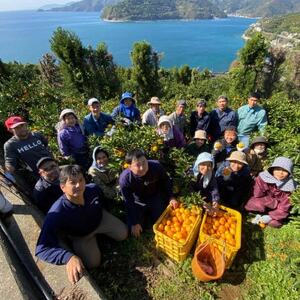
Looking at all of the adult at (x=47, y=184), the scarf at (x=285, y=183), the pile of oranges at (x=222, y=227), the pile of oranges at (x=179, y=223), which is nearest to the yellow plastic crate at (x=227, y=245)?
the pile of oranges at (x=222, y=227)

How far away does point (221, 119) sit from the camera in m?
6.50

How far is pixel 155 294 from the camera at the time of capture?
3680 mm

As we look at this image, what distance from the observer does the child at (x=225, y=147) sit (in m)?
5.47

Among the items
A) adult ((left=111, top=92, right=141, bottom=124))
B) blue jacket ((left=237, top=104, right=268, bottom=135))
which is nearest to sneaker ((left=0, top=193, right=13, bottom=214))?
adult ((left=111, top=92, right=141, bottom=124))

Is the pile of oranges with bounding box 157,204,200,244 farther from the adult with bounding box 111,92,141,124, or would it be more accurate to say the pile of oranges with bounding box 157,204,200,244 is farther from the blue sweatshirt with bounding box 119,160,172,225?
the adult with bounding box 111,92,141,124

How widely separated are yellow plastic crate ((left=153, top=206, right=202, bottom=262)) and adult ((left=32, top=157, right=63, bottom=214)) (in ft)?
5.72

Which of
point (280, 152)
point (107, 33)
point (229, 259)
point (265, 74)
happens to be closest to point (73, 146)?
point (229, 259)

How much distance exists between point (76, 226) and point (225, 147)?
339cm

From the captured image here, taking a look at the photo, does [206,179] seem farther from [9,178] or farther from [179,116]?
[9,178]

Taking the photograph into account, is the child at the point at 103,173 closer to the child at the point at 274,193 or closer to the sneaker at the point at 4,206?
the sneaker at the point at 4,206

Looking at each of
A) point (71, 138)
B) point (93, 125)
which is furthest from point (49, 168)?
point (93, 125)

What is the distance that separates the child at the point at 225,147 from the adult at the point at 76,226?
7.95 ft

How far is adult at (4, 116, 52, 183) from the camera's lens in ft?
15.7

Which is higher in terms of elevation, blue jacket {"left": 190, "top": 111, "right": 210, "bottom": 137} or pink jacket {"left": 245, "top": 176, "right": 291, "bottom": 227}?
blue jacket {"left": 190, "top": 111, "right": 210, "bottom": 137}
